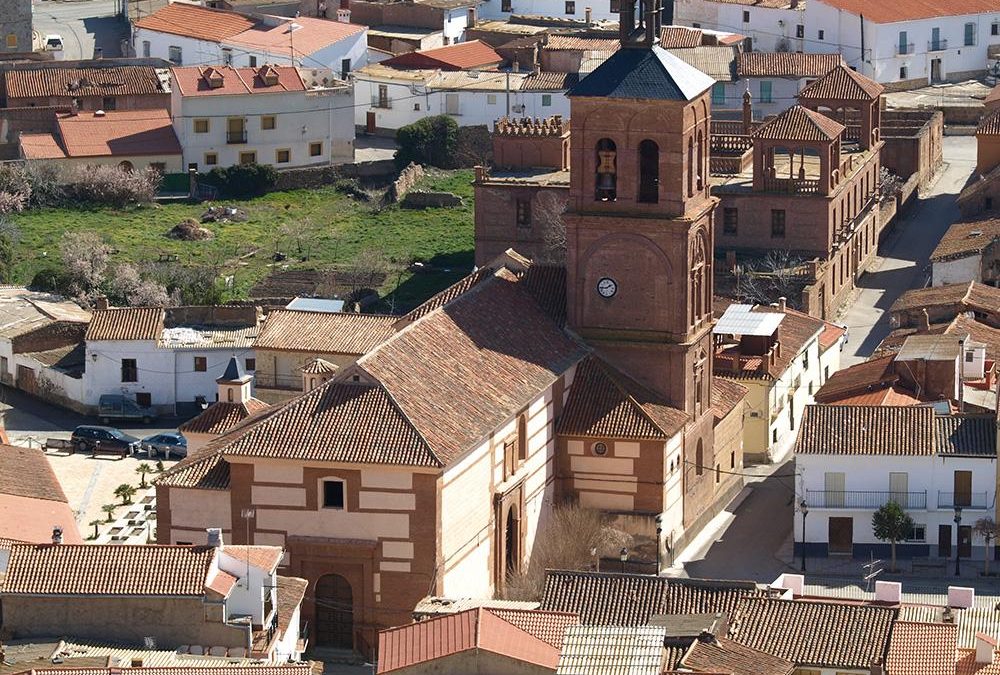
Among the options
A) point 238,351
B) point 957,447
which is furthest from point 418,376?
point 238,351

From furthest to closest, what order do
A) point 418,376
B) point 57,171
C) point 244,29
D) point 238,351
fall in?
point 244,29, point 57,171, point 238,351, point 418,376

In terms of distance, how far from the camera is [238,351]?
104m

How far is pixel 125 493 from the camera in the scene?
93562 mm

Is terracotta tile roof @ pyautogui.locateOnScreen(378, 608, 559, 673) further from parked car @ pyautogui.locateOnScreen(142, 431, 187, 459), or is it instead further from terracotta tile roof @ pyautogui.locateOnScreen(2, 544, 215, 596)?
parked car @ pyautogui.locateOnScreen(142, 431, 187, 459)

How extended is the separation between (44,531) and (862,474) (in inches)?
915

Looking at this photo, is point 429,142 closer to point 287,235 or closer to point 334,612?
point 287,235

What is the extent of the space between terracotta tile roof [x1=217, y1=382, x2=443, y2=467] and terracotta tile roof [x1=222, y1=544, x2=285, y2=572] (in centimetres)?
465

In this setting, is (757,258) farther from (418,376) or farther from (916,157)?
(418,376)

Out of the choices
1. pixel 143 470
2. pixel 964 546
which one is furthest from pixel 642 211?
pixel 143 470

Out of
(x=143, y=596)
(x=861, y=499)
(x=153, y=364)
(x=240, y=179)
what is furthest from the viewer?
(x=240, y=179)

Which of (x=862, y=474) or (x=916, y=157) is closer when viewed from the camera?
(x=862, y=474)

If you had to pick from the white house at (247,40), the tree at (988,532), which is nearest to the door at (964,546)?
the tree at (988,532)

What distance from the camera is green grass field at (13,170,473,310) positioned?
4572 inches

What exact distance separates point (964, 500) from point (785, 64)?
51.3m
